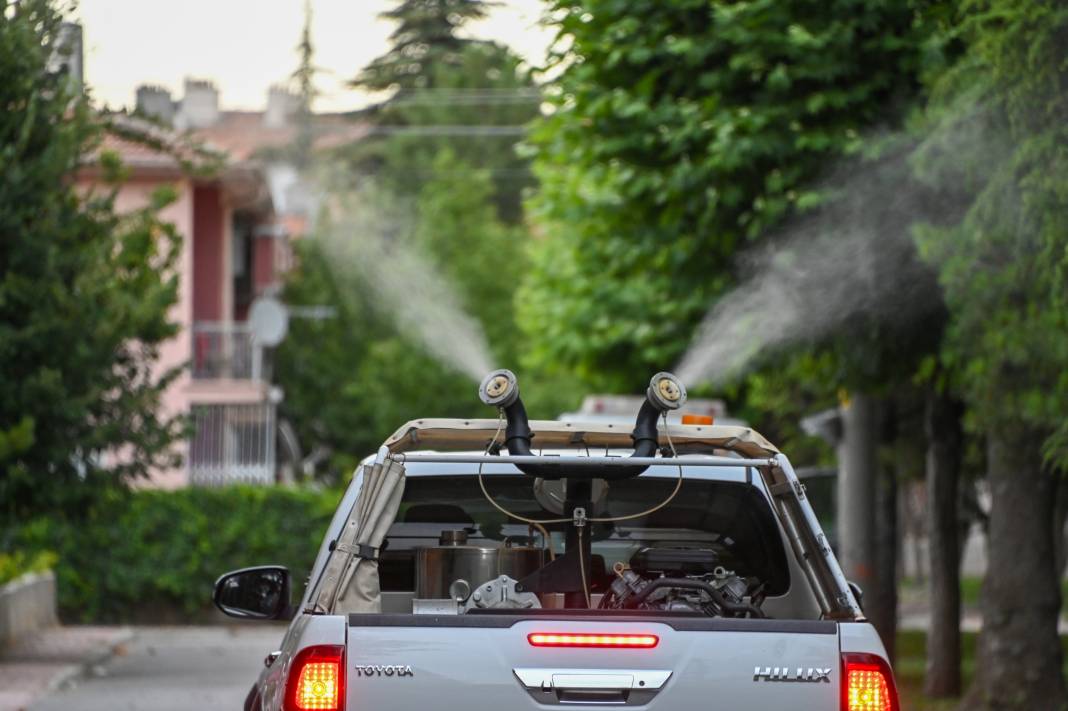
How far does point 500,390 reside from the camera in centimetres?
644

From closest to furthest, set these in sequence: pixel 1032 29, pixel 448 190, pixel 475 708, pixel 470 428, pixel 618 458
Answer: pixel 475 708, pixel 618 458, pixel 470 428, pixel 1032 29, pixel 448 190

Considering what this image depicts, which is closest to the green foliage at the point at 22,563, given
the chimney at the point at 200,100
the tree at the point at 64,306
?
the tree at the point at 64,306

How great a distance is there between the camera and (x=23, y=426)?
14195 millimetres

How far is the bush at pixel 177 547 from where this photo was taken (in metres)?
27.4

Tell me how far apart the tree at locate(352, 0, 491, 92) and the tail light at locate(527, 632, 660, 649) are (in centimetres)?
5197

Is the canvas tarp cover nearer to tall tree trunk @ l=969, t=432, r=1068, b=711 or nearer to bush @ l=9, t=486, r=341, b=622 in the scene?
tall tree trunk @ l=969, t=432, r=1068, b=711

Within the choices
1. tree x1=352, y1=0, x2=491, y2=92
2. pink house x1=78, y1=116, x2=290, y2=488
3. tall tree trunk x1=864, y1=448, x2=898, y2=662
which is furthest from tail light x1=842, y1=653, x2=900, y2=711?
tree x1=352, y1=0, x2=491, y2=92

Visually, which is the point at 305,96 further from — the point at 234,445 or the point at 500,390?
the point at 500,390

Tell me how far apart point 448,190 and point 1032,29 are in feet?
154

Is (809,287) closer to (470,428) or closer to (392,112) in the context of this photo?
(470,428)

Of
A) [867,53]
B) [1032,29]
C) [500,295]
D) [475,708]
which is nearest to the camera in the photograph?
[475,708]

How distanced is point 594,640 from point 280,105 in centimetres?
7082

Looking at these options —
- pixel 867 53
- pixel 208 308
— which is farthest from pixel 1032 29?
pixel 208 308

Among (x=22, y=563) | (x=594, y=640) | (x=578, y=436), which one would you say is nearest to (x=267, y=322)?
(x=22, y=563)
